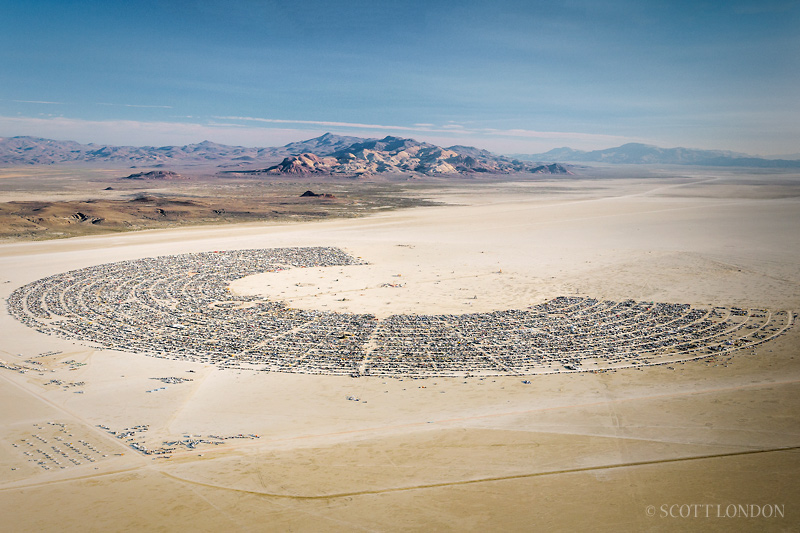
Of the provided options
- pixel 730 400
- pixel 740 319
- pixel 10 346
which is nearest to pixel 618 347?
pixel 730 400

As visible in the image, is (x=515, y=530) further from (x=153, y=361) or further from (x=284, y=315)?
(x=284, y=315)

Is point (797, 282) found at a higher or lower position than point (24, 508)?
higher

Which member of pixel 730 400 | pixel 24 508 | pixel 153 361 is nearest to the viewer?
pixel 24 508

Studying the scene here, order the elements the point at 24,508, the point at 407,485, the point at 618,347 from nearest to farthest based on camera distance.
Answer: the point at 24,508
the point at 407,485
the point at 618,347

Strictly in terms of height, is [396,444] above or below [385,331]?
below

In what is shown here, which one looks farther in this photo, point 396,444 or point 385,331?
point 385,331

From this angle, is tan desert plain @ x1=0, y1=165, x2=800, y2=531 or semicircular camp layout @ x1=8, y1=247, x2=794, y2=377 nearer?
tan desert plain @ x1=0, y1=165, x2=800, y2=531

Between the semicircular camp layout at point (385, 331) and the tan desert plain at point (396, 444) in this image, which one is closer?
the tan desert plain at point (396, 444)

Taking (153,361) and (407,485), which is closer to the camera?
(407,485)
